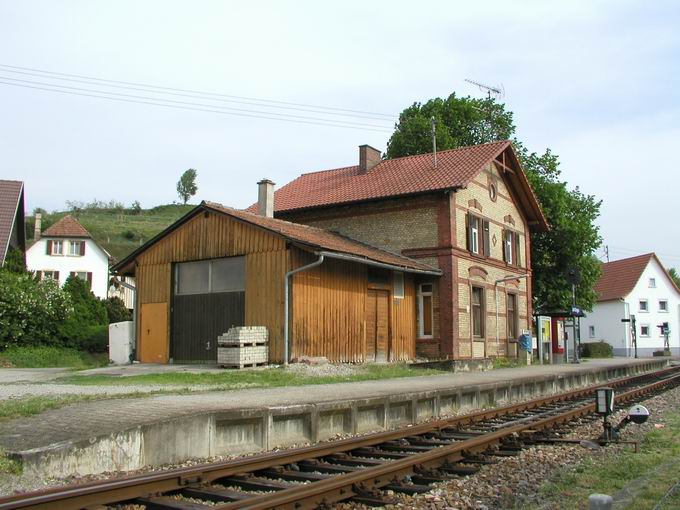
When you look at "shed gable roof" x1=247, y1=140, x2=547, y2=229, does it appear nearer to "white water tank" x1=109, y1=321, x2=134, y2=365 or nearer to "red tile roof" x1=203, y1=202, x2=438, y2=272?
"red tile roof" x1=203, y1=202, x2=438, y2=272

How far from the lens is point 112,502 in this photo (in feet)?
18.2

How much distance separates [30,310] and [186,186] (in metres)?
108

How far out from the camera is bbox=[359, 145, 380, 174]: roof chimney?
29500 mm

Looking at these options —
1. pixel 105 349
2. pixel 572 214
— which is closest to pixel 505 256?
pixel 572 214

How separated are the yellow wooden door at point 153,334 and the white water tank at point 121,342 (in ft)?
1.61

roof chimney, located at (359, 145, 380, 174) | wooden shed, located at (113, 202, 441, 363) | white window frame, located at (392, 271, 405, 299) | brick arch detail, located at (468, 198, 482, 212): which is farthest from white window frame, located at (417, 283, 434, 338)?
roof chimney, located at (359, 145, 380, 174)

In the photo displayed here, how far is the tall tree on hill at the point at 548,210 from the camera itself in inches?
1444

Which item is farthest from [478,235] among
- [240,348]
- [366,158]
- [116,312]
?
[116,312]

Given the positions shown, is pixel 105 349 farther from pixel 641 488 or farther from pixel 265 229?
pixel 641 488

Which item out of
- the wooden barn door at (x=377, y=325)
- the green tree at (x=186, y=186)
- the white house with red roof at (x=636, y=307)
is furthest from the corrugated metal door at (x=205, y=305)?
the green tree at (x=186, y=186)

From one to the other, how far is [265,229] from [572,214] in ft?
79.6

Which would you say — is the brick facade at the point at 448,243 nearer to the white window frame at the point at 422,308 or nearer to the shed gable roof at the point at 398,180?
the white window frame at the point at 422,308

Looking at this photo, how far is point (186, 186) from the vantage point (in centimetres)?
13325

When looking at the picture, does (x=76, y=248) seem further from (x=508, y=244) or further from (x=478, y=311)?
(x=478, y=311)
